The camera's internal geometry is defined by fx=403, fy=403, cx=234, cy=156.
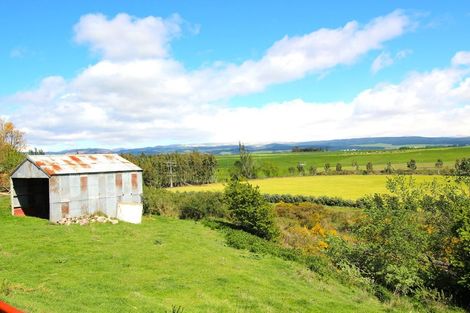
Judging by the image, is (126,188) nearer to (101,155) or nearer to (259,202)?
(101,155)

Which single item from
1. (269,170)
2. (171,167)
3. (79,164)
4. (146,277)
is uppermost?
(79,164)

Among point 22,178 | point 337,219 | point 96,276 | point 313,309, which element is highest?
point 22,178

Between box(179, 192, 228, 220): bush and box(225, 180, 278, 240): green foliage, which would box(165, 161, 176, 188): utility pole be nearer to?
box(179, 192, 228, 220): bush

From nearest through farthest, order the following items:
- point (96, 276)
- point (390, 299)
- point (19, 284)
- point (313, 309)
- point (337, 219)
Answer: point (19, 284), point (313, 309), point (96, 276), point (390, 299), point (337, 219)

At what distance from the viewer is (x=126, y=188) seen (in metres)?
36.3

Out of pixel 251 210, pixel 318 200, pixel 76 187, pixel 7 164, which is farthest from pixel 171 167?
pixel 76 187

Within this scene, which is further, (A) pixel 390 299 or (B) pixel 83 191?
(B) pixel 83 191

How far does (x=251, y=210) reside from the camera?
3519 centimetres

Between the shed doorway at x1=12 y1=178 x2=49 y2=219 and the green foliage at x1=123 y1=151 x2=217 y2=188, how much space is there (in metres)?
66.9

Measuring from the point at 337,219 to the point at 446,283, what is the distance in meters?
25.1

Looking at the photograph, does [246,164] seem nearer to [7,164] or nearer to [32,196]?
[7,164]

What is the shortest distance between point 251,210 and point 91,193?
44.0ft

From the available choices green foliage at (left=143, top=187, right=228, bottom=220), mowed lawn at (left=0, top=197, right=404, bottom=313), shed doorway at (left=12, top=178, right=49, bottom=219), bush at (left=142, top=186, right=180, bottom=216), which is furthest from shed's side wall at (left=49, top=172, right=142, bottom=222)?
shed doorway at (left=12, top=178, right=49, bottom=219)

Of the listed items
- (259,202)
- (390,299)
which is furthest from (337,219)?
(390,299)
